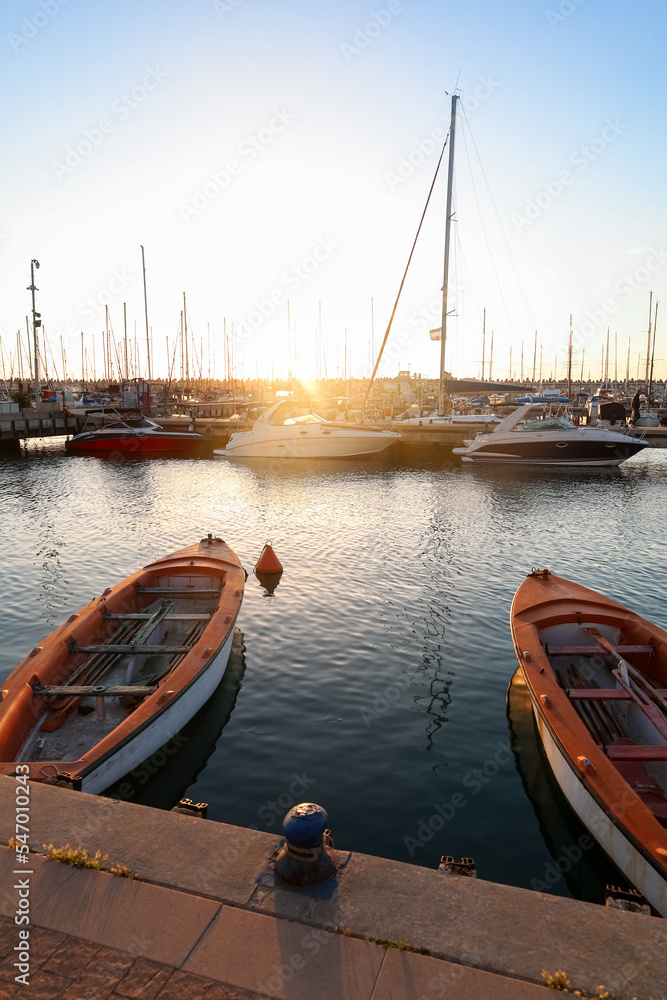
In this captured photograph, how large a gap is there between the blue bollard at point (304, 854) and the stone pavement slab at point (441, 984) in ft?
2.44

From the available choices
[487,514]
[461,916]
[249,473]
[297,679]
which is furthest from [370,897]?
[249,473]

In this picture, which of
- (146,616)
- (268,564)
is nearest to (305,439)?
(268,564)

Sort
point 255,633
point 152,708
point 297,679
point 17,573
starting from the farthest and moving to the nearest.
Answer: point 17,573 → point 255,633 → point 297,679 → point 152,708

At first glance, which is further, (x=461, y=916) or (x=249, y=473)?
(x=249, y=473)

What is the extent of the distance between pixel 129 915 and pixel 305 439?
33807 millimetres

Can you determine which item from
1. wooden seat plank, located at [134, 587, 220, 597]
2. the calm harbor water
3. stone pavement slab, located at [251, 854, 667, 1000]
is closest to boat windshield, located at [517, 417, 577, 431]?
the calm harbor water

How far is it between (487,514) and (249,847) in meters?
19.5

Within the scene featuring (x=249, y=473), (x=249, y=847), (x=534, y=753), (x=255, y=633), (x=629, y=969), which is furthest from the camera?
(x=249, y=473)

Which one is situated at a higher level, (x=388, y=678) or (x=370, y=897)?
(x=370, y=897)

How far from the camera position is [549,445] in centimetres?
3400

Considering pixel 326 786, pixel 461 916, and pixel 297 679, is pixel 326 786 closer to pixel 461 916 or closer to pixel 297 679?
pixel 297 679

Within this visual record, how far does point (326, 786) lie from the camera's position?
22.7ft

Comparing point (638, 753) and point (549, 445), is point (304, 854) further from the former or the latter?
point (549, 445)

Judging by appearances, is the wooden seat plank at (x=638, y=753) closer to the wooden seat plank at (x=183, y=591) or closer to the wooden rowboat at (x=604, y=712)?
the wooden rowboat at (x=604, y=712)
